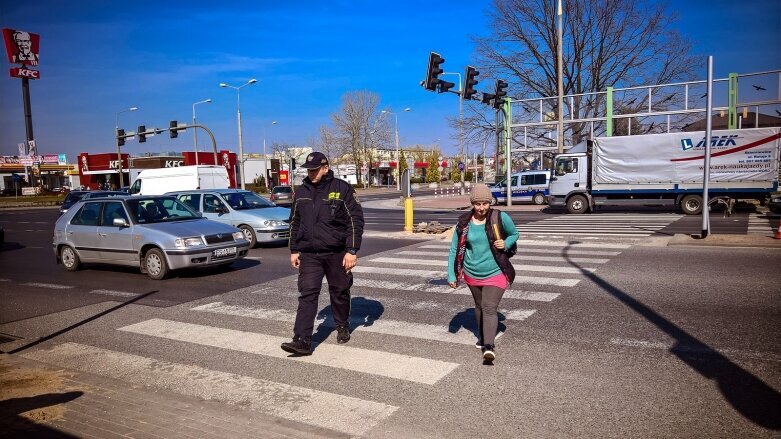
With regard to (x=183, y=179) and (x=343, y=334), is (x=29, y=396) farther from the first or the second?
(x=183, y=179)

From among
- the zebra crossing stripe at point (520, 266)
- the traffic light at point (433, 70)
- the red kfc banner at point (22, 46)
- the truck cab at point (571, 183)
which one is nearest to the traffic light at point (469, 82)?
the traffic light at point (433, 70)

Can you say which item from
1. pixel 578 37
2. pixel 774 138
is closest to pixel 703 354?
pixel 774 138

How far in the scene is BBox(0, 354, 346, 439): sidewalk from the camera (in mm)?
3752

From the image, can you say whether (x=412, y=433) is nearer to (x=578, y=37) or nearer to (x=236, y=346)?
(x=236, y=346)

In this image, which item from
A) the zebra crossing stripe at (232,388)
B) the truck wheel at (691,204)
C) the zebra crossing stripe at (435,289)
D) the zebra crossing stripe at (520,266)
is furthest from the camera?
the truck wheel at (691,204)

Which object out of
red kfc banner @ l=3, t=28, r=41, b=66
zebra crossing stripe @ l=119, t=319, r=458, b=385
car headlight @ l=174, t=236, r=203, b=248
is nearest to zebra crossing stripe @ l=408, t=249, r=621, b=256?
car headlight @ l=174, t=236, r=203, b=248

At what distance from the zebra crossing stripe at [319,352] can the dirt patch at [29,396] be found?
4.70 ft

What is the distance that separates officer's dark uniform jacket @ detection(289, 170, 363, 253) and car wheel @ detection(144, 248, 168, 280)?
17.6 ft

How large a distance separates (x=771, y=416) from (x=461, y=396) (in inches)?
84.5

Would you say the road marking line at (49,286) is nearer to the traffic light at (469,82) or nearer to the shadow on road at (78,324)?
the shadow on road at (78,324)

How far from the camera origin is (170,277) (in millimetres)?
10227

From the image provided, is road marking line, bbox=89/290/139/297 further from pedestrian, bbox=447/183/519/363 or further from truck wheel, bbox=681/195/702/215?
truck wheel, bbox=681/195/702/215

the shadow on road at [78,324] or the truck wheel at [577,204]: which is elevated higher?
the truck wheel at [577,204]

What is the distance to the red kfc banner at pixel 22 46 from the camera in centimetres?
5441
